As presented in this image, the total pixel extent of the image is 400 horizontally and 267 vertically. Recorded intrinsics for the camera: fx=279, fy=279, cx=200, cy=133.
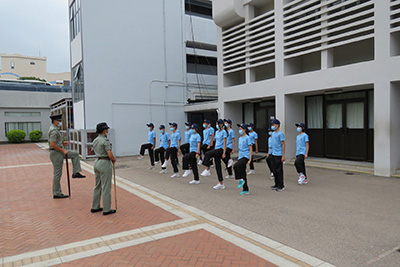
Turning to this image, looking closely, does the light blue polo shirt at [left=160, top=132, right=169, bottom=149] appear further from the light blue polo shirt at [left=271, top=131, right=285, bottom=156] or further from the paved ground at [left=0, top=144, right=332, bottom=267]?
the light blue polo shirt at [left=271, top=131, right=285, bottom=156]

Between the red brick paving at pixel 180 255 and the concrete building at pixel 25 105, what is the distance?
1224 inches

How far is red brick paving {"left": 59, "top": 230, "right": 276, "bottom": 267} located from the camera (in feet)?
11.6

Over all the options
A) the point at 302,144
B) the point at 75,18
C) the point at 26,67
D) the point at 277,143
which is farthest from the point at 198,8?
the point at 26,67

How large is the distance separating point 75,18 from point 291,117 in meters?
12.8

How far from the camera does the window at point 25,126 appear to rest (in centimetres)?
2907

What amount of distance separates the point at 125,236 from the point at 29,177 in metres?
7.19

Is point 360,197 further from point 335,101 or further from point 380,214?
point 335,101

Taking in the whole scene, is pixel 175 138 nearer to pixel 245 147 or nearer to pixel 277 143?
pixel 245 147

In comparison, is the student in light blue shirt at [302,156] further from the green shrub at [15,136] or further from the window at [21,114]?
the window at [21,114]

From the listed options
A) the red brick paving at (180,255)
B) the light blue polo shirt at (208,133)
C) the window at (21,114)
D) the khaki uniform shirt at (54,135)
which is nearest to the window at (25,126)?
the window at (21,114)

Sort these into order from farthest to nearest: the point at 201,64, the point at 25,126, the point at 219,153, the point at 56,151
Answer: the point at 25,126 < the point at 201,64 < the point at 219,153 < the point at 56,151

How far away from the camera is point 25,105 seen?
96.8 ft

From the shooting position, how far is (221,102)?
1472 cm

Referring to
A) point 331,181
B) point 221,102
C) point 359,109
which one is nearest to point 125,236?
point 331,181
